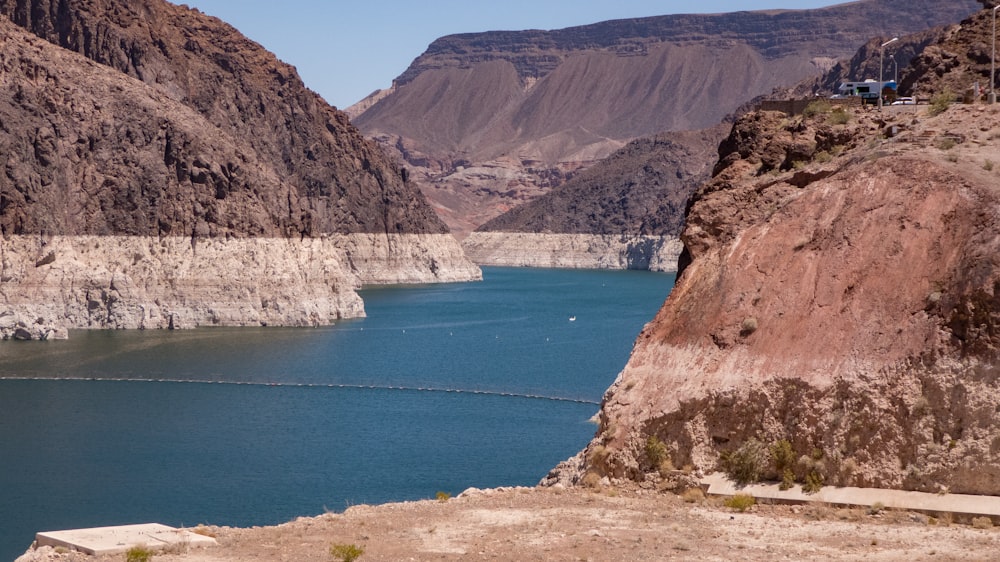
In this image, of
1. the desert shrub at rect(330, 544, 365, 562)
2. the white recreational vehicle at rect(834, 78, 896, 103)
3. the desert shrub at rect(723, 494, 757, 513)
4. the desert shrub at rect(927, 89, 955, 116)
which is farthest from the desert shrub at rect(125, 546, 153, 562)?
the white recreational vehicle at rect(834, 78, 896, 103)

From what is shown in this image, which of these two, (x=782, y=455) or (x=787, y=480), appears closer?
(x=787, y=480)

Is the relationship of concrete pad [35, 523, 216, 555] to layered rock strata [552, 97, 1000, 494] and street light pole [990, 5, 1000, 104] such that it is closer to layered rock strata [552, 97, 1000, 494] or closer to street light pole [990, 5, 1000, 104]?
layered rock strata [552, 97, 1000, 494]

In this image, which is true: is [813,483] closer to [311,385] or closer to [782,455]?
[782,455]

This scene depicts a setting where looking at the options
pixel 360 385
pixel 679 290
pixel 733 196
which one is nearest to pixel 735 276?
pixel 679 290

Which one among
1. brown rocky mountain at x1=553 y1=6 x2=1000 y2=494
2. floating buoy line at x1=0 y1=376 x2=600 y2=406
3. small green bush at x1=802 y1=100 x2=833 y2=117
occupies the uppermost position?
small green bush at x1=802 y1=100 x2=833 y2=117

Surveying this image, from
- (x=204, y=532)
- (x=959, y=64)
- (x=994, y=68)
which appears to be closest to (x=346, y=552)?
(x=204, y=532)
